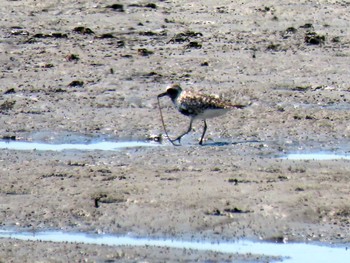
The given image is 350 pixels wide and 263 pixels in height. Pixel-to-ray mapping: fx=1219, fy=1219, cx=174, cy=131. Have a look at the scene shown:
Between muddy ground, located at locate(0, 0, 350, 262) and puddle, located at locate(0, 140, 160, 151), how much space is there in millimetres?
198

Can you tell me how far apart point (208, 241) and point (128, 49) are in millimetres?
7963

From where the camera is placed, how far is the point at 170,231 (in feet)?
32.6

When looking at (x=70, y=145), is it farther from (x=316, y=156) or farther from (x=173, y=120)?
(x=316, y=156)

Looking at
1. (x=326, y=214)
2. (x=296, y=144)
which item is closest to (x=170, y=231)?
(x=326, y=214)

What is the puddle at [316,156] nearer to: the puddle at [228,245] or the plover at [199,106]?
the plover at [199,106]

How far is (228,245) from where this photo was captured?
379 inches

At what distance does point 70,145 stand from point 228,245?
3.72m

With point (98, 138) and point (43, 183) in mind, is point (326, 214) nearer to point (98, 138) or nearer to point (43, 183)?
point (43, 183)

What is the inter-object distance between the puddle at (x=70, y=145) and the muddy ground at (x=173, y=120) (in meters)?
0.20

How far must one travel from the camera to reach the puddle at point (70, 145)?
1273 cm

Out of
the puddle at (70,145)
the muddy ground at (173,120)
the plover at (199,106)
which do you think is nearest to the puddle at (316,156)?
the muddy ground at (173,120)

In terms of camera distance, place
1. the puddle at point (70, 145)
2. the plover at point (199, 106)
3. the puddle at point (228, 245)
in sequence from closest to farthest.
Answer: the puddle at point (228, 245) < the puddle at point (70, 145) < the plover at point (199, 106)

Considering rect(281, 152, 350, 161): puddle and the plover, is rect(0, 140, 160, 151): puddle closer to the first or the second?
the plover

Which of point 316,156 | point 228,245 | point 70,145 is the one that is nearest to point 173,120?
point 70,145
